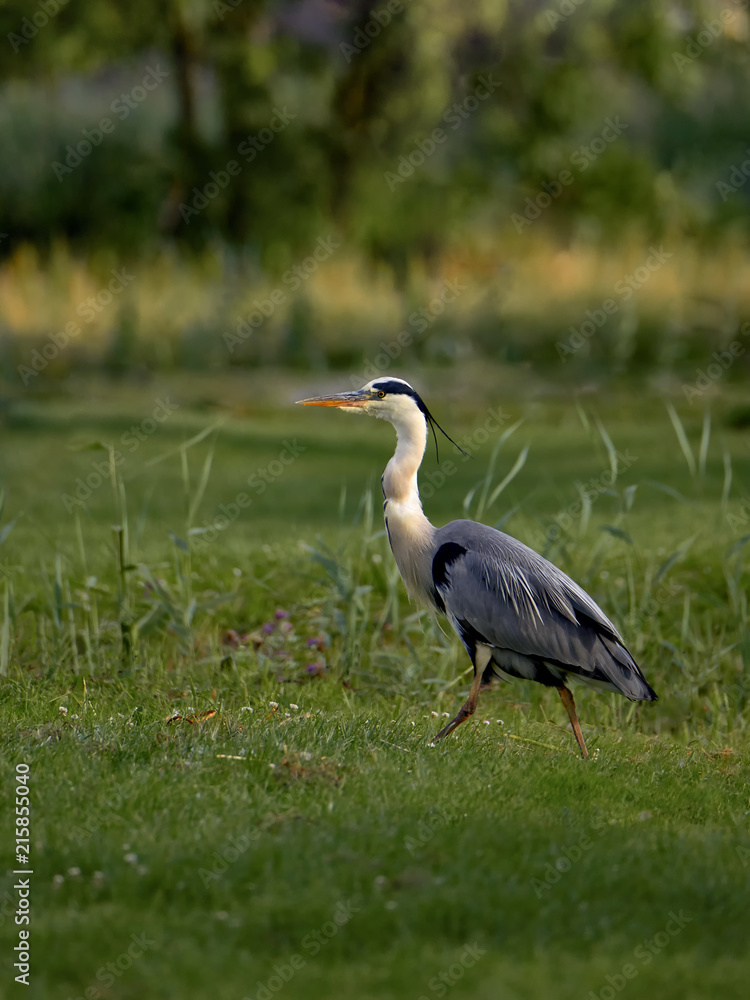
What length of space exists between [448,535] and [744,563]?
3.38 metres

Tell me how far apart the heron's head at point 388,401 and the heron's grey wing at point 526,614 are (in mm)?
620

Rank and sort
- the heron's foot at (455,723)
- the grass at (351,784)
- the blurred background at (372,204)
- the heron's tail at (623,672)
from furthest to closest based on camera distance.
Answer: the blurred background at (372,204) < the heron's tail at (623,672) < the heron's foot at (455,723) < the grass at (351,784)

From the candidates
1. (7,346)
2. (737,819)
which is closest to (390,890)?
(737,819)

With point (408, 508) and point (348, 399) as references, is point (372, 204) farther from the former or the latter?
point (408, 508)

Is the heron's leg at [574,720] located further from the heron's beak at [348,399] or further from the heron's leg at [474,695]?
the heron's beak at [348,399]

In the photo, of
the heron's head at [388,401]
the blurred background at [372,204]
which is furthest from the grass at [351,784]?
the blurred background at [372,204]

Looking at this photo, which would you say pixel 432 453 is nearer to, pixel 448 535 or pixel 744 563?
pixel 744 563

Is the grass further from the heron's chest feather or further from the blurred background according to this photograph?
the blurred background

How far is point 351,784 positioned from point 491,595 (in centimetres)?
134

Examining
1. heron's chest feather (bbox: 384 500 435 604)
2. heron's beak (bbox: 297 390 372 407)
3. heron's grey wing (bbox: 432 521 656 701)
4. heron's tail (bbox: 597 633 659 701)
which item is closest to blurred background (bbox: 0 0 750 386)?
heron's beak (bbox: 297 390 372 407)

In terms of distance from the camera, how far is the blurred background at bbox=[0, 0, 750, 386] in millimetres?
16406

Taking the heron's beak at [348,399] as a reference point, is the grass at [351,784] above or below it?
below

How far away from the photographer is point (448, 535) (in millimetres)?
6129

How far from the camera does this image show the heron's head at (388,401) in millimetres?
6188
